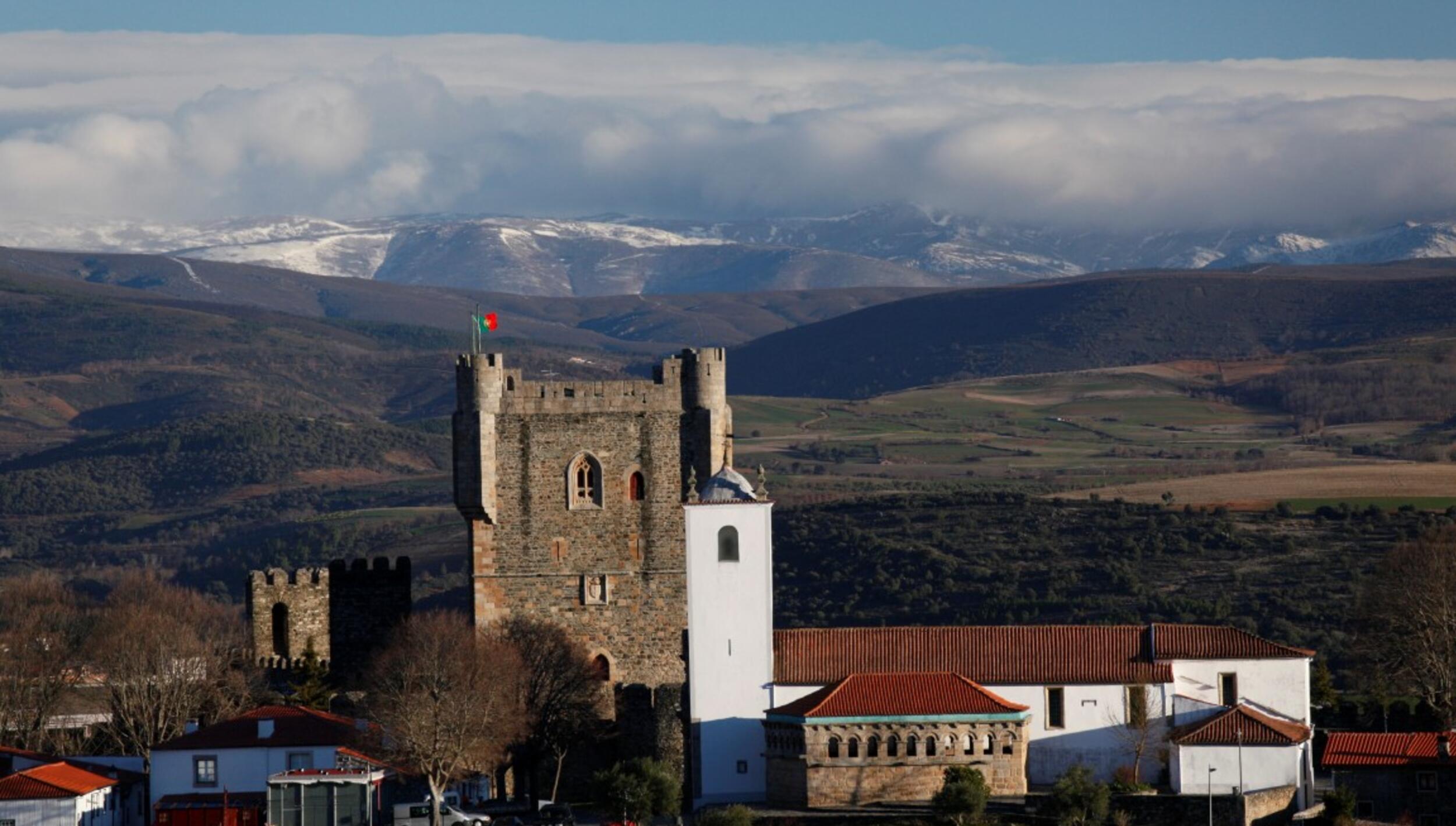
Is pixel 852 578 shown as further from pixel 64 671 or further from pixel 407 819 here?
pixel 407 819

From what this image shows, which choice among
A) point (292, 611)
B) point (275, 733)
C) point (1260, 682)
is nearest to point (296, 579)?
point (292, 611)

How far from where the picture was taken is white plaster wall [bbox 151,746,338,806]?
71.1 meters

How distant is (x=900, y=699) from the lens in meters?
70.4

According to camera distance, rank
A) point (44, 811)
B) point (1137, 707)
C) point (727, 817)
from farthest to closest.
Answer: point (1137, 707) → point (44, 811) → point (727, 817)

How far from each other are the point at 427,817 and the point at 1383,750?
23487mm

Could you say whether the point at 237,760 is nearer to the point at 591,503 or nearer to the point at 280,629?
the point at 591,503

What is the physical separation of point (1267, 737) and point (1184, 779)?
88.8 inches

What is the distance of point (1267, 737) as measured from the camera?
68.6m

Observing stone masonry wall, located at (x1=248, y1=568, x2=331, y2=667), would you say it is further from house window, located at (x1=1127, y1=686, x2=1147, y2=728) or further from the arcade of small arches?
house window, located at (x1=1127, y1=686, x2=1147, y2=728)

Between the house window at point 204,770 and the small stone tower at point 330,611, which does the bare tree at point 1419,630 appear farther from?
the house window at point 204,770

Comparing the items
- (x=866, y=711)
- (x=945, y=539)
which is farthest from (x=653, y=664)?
(x=945, y=539)

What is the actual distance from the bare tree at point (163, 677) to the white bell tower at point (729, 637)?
47.2ft

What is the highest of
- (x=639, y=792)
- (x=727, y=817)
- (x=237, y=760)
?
(x=237, y=760)

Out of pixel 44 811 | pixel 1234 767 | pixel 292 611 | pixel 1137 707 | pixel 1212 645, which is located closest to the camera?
pixel 1234 767
